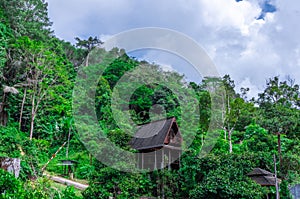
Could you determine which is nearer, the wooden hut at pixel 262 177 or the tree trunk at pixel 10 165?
the tree trunk at pixel 10 165

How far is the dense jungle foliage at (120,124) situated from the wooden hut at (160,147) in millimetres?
1276

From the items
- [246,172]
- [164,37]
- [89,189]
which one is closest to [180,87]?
[164,37]

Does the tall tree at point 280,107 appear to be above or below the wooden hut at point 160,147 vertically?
above

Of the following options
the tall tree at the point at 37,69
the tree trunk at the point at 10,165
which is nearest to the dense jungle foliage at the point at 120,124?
the tall tree at the point at 37,69

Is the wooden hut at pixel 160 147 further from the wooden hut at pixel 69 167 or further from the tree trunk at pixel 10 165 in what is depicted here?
the tree trunk at pixel 10 165

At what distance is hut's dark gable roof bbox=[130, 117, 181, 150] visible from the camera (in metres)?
14.9

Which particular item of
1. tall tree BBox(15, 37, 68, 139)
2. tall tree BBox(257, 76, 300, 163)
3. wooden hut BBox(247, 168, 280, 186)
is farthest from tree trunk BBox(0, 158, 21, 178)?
tall tree BBox(257, 76, 300, 163)

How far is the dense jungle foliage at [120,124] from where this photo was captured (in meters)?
11.7

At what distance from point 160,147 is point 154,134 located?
0.94 meters

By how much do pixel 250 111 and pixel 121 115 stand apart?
1076cm

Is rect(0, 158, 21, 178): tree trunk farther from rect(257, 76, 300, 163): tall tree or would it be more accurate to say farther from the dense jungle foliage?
rect(257, 76, 300, 163): tall tree

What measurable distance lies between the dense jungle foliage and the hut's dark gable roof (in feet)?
5.05

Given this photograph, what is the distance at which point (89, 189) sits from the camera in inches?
449

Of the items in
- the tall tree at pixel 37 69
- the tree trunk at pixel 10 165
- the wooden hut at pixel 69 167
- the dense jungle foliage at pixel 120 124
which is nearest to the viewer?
the tree trunk at pixel 10 165
